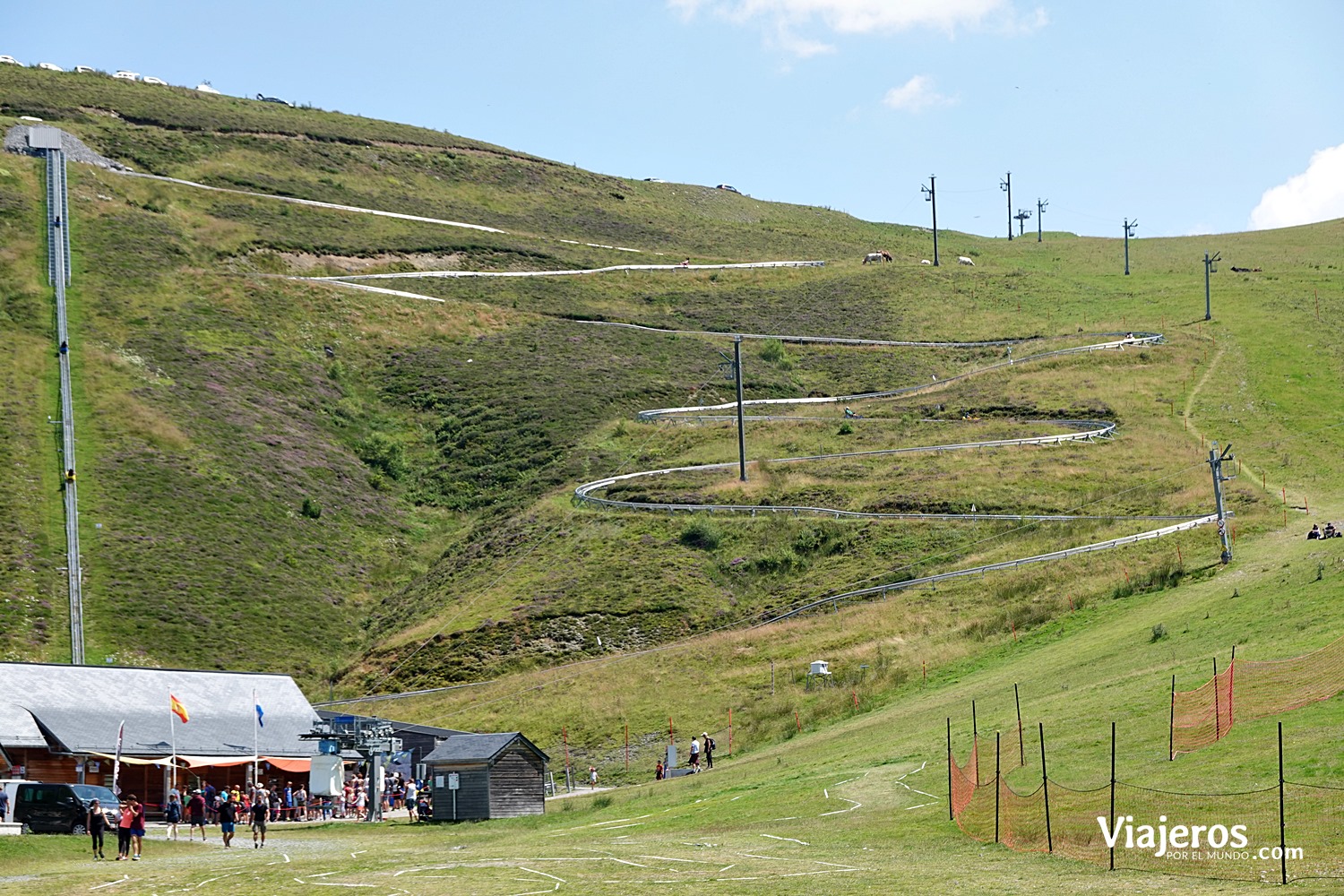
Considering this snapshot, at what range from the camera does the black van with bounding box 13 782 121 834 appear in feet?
126

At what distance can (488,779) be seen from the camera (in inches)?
1752

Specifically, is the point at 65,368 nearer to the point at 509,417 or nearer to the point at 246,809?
the point at 509,417

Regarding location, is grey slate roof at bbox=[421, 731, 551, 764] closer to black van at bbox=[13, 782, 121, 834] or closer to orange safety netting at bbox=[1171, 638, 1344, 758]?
black van at bbox=[13, 782, 121, 834]

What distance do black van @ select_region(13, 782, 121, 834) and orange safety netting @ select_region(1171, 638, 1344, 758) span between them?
88.0ft

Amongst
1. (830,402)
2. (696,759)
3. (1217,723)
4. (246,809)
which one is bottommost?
(246,809)

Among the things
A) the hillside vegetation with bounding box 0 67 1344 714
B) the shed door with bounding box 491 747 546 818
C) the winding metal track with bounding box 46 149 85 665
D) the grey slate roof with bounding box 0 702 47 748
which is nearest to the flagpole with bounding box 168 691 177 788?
the grey slate roof with bounding box 0 702 47 748

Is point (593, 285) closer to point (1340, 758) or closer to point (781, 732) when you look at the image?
point (781, 732)

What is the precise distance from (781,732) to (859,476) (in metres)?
34.7

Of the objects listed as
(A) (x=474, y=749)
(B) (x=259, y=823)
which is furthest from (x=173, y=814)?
(A) (x=474, y=749)

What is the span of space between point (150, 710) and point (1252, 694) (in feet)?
127

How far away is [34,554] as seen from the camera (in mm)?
75750

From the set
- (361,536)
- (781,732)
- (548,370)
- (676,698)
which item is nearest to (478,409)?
(548,370)

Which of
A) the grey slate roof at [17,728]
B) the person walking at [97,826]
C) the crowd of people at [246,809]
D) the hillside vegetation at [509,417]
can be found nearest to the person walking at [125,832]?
the crowd of people at [246,809]

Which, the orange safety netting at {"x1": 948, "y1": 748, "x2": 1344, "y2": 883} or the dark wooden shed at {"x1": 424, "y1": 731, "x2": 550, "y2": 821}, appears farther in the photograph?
the dark wooden shed at {"x1": 424, "y1": 731, "x2": 550, "y2": 821}
